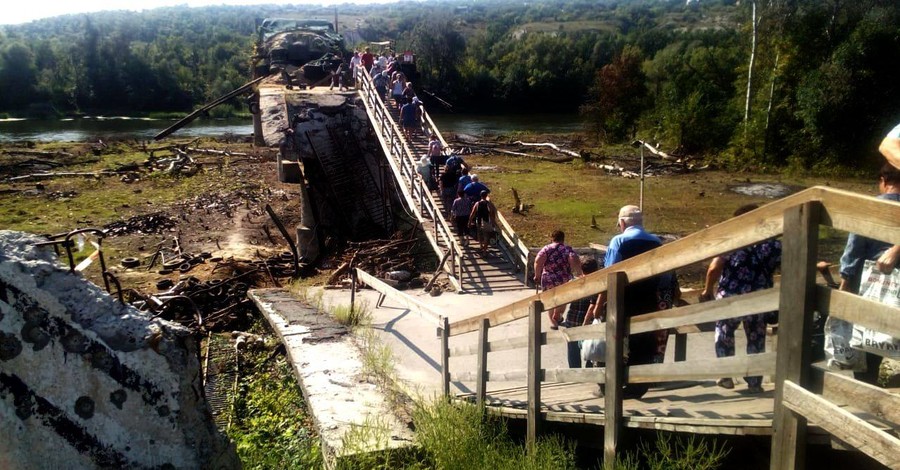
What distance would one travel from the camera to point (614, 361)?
384cm

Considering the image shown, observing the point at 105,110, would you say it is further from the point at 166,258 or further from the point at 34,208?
the point at 166,258

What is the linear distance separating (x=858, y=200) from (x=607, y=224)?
53.0ft

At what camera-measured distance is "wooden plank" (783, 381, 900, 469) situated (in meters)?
2.39

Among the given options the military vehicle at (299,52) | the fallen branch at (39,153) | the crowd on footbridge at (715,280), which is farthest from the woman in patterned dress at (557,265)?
the fallen branch at (39,153)

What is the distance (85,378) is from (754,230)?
9.41 feet

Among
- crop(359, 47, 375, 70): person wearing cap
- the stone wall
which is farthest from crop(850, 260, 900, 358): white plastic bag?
crop(359, 47, 375, 70): person wearing cap

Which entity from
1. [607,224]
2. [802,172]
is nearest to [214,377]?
[607,224]

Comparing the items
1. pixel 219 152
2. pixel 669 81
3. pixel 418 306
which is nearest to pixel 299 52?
pixel 219 152

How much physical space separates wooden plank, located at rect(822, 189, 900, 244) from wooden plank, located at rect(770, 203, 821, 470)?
6 centimetres

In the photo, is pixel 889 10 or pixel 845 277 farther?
pixel 889 10

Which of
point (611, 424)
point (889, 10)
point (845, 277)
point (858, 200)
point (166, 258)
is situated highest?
point (889, 10)

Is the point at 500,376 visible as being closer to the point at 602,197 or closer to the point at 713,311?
the point at 713,311

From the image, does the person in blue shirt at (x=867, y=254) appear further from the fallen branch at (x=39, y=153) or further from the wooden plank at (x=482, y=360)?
the fallen branch at (x=39, y=153)

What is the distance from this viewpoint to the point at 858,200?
2.52 m
